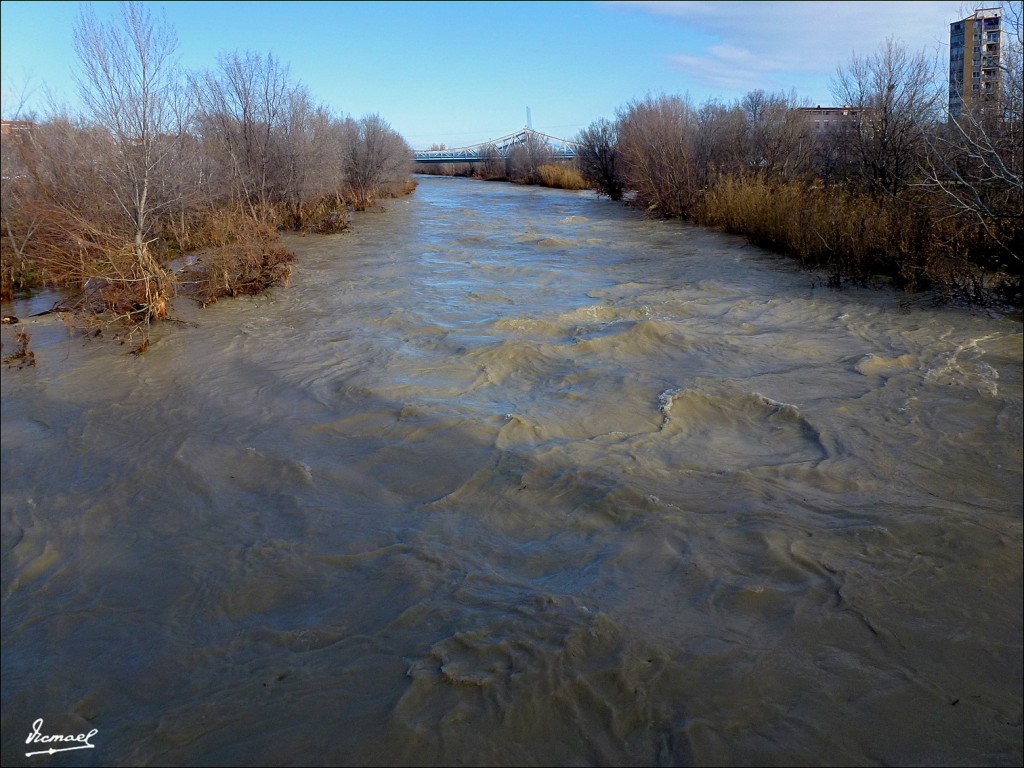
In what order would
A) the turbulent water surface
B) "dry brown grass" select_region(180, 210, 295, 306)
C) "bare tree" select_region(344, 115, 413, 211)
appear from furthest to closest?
"bare tree" select_region(344, 115, 413, 211) → "dry brown grass" select_region(180, 210, 295, 306) → the turbulent water surface

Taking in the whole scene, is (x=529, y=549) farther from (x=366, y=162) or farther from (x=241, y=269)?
(x=366, y=162)

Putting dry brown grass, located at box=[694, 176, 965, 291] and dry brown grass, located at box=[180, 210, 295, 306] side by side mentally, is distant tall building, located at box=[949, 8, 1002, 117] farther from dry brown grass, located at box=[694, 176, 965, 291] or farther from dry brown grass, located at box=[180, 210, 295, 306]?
dry brown grass, located at box=[180, 210, 295, 306]

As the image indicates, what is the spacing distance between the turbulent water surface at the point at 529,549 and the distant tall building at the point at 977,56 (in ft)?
10.5

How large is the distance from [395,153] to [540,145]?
23.8 meters

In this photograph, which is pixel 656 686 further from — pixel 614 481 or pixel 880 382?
pixel 880 382

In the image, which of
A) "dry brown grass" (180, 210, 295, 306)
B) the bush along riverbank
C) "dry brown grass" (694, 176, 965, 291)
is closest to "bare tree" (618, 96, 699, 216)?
the bush along riverbank

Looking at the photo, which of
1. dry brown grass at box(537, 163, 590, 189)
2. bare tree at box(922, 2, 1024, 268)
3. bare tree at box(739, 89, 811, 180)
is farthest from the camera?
dry brown grass at box(537, 163, 590, 189)

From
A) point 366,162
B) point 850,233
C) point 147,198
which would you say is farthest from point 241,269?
point 366,162

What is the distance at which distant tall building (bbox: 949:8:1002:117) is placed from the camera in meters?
9.00

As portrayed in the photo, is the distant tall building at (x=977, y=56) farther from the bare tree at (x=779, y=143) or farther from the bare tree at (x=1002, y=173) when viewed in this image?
the bare tree at (x=779, y=143)

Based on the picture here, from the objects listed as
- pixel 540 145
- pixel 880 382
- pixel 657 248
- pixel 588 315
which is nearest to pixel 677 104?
pixel 657 248

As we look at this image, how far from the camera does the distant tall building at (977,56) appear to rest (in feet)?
29.5

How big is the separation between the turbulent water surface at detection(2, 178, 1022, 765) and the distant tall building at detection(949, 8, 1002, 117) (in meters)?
3.21

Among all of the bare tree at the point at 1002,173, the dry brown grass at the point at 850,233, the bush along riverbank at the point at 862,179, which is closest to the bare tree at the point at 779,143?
the bush along riverbank at the point at 862,179
